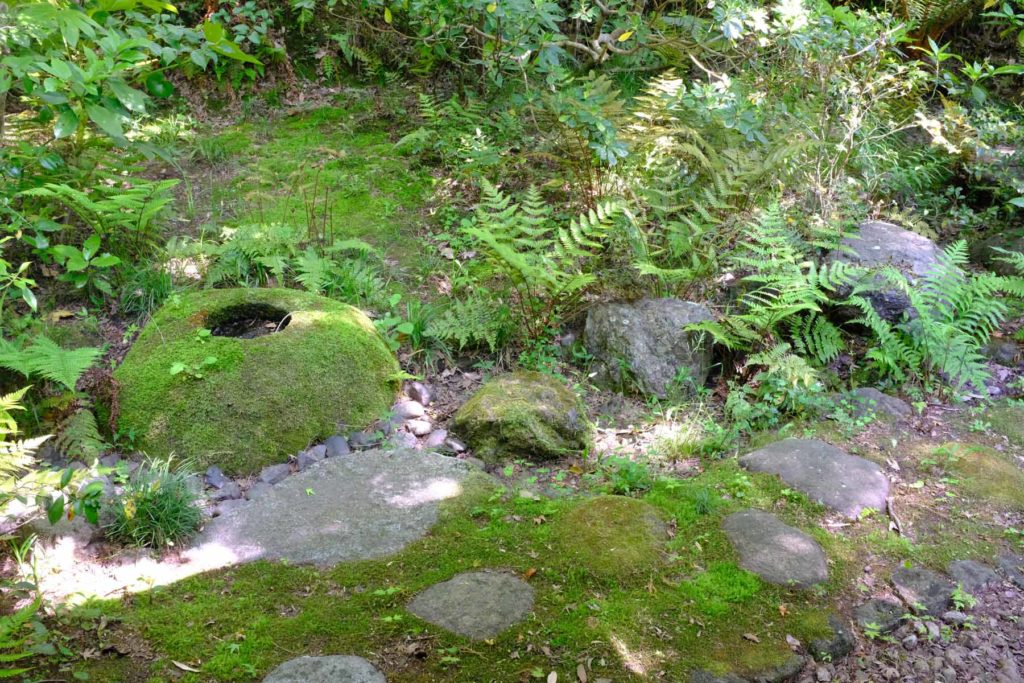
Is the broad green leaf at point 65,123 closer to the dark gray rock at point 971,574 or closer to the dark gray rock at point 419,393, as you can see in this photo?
the dark gray rock at point 419,393

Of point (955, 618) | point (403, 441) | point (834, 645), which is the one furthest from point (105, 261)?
point (955, 618)

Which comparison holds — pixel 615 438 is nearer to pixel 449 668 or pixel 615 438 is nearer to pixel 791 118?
pixel 449 668

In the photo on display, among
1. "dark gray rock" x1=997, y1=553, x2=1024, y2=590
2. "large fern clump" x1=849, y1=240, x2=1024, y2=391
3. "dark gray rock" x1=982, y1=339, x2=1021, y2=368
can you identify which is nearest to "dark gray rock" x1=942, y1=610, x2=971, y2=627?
"dark gray rock" x1=997, y1=553, x2=1024, y2=590

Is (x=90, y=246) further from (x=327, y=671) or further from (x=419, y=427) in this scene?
(x=327, y=671)

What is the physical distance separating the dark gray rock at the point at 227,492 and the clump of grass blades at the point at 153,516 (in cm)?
37

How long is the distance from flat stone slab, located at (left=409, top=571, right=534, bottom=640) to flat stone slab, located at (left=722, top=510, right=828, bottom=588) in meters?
1.11

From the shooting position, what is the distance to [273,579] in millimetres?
3318

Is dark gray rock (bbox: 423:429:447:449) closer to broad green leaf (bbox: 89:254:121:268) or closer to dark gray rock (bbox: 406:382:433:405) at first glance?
dark gray rock (bbox: 406:382:433:405)

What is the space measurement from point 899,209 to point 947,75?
4.41 feet

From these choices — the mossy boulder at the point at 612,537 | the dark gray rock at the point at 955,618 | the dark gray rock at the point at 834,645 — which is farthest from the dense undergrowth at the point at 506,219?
the dark gray rock at the point at 955,618

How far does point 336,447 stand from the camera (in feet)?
14.8

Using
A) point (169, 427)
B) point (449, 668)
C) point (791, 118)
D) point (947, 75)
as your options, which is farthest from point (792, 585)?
point (947, 75)

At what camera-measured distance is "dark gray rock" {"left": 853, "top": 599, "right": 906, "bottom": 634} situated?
3227mm

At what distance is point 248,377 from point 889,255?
504cm
